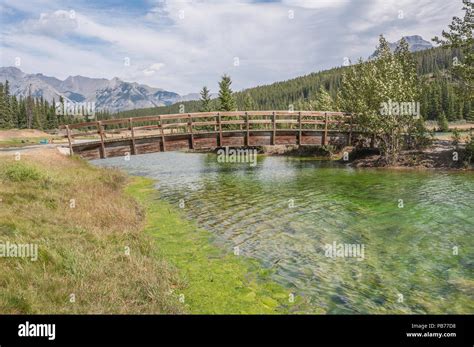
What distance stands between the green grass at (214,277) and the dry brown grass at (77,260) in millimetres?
628

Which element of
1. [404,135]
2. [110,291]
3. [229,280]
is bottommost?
[229,280]

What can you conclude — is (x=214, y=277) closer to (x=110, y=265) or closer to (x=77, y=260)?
(x=110, y=265)

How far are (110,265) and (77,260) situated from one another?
2.53ft

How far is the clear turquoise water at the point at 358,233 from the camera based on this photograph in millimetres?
8336

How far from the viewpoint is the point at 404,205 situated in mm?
17016

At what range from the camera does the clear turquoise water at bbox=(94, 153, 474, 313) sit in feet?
27.3

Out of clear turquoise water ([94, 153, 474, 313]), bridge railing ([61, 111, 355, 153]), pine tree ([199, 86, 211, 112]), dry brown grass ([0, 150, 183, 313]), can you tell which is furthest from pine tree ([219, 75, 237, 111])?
dry brown grass ([0, 150, 183, 313])

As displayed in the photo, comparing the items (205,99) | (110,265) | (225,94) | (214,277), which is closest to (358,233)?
(214,277)

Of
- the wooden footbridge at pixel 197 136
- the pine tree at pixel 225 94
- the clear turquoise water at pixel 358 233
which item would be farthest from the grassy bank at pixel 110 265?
the pine tree at pixel 225 94
